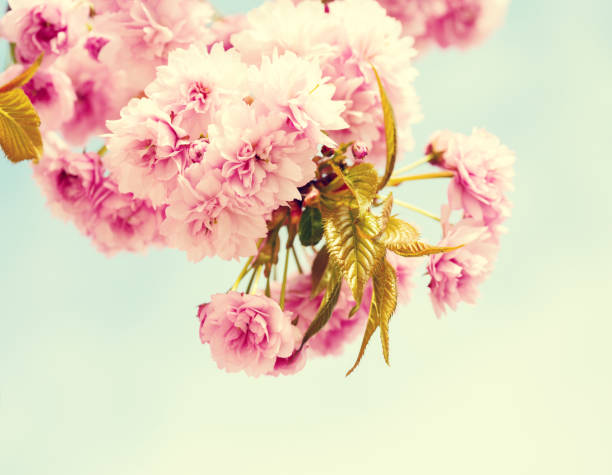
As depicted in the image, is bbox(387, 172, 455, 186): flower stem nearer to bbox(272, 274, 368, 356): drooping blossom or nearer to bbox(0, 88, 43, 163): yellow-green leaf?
bbox(272, 274, 368, 356): drooping blossom

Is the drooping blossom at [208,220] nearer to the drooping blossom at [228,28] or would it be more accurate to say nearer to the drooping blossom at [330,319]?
the drooping blossom at [330,319]

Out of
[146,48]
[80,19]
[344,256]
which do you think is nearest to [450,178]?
[344,256]

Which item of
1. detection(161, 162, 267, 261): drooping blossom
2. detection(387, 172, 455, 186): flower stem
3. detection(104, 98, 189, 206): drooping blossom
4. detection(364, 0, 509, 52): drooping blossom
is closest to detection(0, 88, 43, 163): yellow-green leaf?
detection(104, 98, 189, 206): drooping blossom

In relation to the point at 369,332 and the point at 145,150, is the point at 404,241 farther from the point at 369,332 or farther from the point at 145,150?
the point at 145,150

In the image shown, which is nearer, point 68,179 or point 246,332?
point 246,332

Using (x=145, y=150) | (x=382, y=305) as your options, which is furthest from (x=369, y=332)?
(x=145, y=150)

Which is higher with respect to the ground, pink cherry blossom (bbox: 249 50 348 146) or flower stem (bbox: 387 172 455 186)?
flower stem (bbox: 387 172 455 186)

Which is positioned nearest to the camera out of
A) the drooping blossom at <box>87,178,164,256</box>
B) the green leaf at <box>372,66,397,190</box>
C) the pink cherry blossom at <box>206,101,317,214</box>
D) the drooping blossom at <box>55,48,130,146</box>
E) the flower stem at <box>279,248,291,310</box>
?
the pink cherry blossom at <box>206,101,317,214</box>

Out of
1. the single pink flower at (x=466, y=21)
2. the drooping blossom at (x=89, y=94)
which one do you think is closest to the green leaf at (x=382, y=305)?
the drooping blossom at (x=89, y=94)
